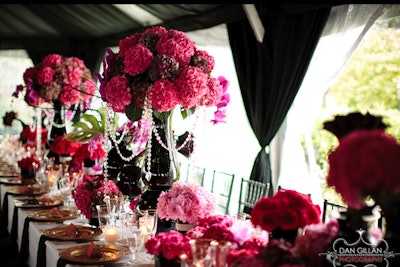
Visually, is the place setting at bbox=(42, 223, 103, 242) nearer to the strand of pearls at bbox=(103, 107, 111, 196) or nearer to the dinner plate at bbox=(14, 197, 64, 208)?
the strand of pearls at bbox=(103, 107, 111, 196)

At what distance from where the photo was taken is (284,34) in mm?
4844

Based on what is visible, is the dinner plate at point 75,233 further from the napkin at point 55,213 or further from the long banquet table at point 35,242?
the napkin at point 55,213

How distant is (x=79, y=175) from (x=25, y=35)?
5893 millimetres

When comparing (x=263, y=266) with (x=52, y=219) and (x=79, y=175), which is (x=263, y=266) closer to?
(x=52, y=219)

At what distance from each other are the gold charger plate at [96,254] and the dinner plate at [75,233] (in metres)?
0.22

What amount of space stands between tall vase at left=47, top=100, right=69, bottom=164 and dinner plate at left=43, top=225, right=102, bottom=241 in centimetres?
172

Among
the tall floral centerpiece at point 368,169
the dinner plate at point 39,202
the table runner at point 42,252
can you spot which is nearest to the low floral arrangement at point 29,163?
the dinner plate at point 39,202

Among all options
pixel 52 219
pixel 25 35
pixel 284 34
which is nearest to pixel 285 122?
pixel 284 34

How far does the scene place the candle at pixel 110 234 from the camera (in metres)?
2.79

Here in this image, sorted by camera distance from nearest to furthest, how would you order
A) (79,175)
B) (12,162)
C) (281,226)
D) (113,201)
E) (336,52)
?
(281,226), (113,201), (79,175), (336,52), (12,162)

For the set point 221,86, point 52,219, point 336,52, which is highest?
point 336,52

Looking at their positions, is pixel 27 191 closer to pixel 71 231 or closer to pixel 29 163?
pixel 29 163

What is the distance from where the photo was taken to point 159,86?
2.62 meters

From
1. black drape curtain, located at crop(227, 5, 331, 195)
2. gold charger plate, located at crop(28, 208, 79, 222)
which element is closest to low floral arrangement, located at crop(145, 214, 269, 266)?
gold charger plate, located at crop(28, 208, 79, 222)
